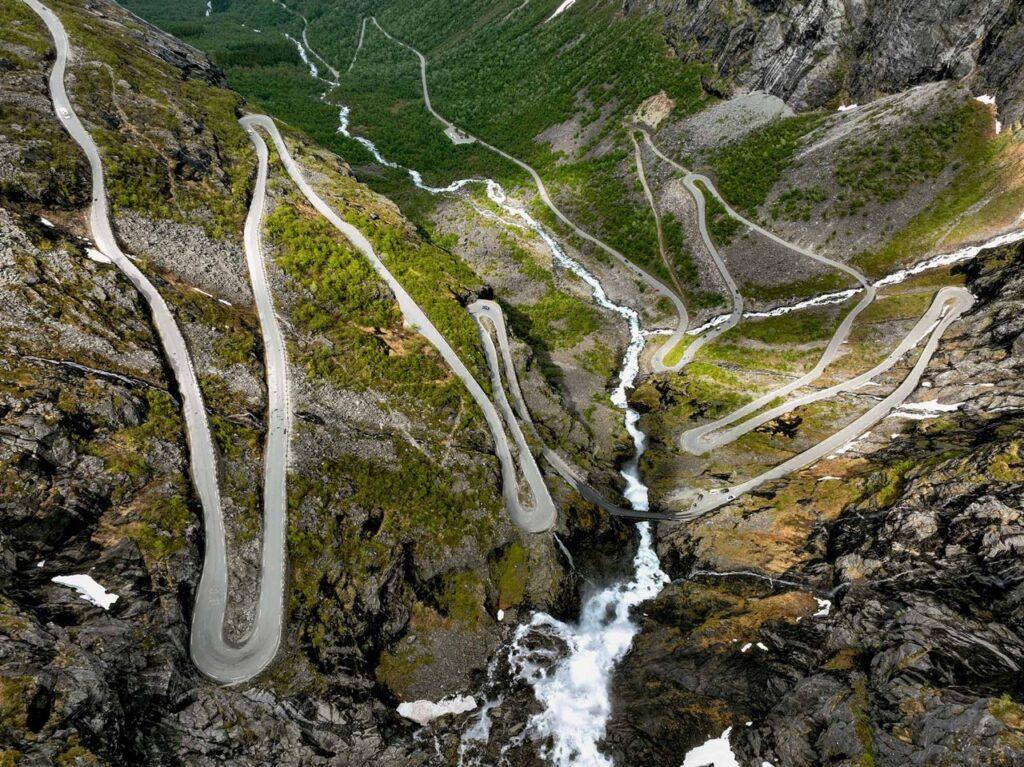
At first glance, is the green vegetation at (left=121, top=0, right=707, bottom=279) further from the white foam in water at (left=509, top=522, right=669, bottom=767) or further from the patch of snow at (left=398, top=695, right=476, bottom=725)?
the patch of snow at (left=398, top=695, right=476, bottom=725)

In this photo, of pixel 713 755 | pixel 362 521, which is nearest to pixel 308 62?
pixel 362 521

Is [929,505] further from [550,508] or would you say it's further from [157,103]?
[157,103]

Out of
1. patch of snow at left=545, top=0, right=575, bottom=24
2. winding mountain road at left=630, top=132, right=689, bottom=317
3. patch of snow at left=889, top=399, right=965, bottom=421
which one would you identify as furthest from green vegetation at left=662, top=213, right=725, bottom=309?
patch of snow at left=545, top=0, right=575, bottom=24

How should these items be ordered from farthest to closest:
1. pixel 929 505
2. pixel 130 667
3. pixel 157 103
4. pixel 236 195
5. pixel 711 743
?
pixel 157 103, pixel 236 195, pixel 929 505, pixel 711 743, pixel 130 667

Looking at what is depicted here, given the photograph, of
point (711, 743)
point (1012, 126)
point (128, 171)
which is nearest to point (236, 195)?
point (128, 171)

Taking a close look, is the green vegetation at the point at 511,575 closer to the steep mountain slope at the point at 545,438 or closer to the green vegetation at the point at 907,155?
the steep mountain slope at the point at 545,438

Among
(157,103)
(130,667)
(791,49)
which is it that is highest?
(791,49)
